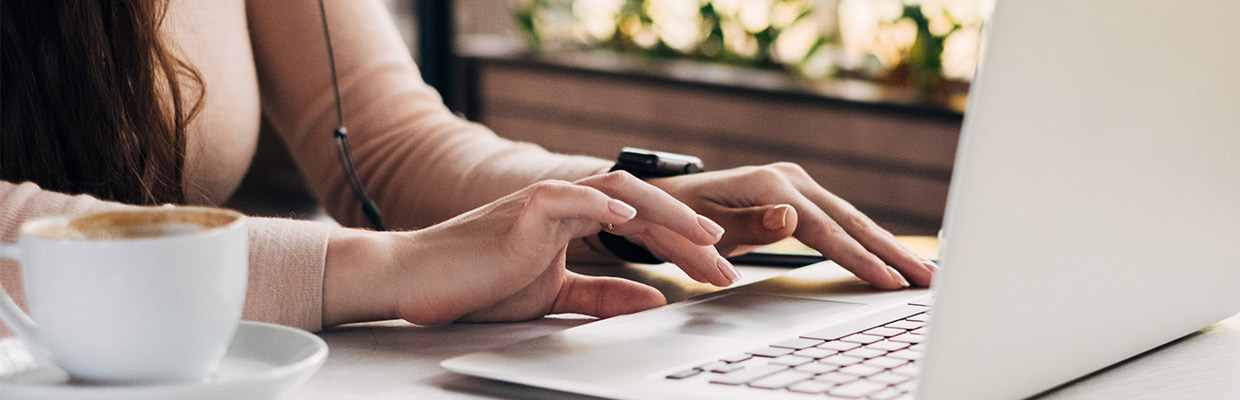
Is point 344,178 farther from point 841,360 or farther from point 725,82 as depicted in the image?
point 725,82

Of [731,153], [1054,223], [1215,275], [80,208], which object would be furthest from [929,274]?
[731,153]

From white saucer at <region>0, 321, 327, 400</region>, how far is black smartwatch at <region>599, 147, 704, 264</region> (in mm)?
353

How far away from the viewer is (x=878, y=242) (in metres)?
0.73

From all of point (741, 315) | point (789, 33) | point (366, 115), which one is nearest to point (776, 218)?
point (741, 315)

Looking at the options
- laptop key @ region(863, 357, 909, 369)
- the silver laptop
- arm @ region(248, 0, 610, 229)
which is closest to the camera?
the silver laptop

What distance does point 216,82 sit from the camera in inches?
33.7

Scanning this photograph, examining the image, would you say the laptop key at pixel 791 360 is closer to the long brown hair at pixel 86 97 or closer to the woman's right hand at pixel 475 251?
the woman's right hand at pixel 475 251

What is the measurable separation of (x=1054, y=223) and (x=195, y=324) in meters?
0.34

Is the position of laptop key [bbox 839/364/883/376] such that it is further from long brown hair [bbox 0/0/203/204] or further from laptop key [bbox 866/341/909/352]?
long brown hair [bbox 0/0/203/204]

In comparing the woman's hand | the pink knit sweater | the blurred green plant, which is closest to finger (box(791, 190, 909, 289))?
the woman's hand

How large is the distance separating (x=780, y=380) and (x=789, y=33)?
2717mm

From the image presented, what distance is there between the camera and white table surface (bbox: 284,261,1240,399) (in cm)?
49

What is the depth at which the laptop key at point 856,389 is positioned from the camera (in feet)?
1.45

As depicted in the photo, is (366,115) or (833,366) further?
(366,115)
